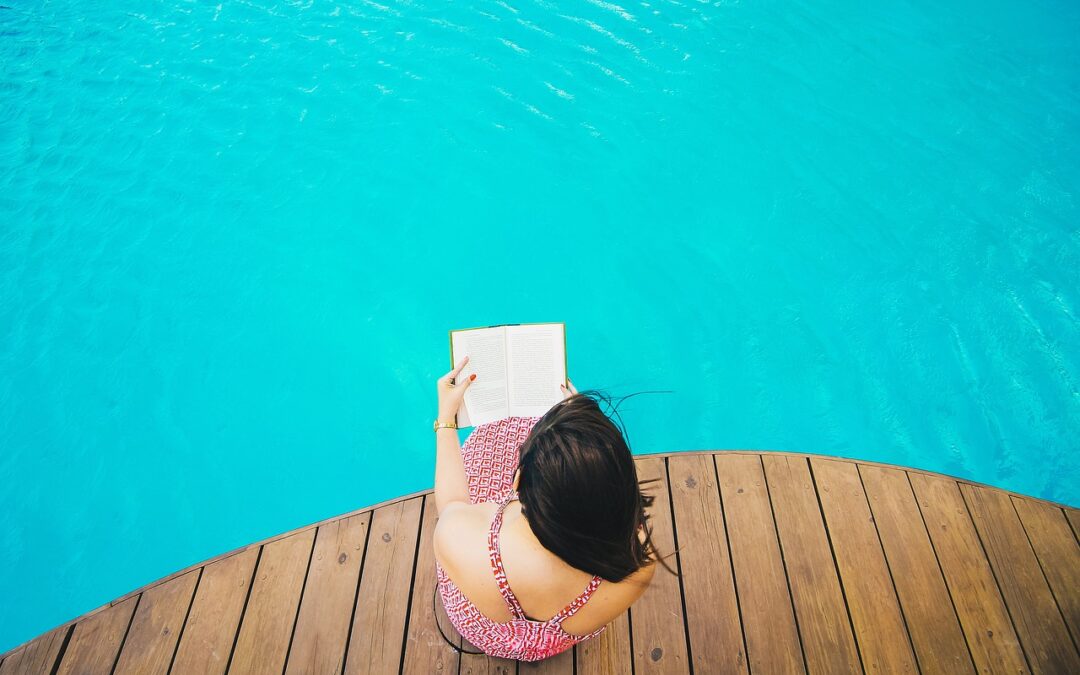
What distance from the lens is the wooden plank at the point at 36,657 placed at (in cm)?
159

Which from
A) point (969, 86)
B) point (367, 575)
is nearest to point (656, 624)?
point (367, 575)

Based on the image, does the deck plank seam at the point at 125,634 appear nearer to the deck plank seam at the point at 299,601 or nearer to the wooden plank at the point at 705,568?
the deck plank seam at the point at 299,601

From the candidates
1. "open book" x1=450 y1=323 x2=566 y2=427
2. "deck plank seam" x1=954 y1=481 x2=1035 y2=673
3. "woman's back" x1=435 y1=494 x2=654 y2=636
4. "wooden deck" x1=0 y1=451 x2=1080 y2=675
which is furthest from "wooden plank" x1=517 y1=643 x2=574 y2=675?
"deck plank seam" x1=954 y1=481 x2=1035 y2=673

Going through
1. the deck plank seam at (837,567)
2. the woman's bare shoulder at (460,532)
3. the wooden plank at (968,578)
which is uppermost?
the woman's bare shoulder at (460,532)

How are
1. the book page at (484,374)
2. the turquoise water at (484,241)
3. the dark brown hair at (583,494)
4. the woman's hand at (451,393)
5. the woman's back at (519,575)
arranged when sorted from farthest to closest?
the turquoise water at (484,241), the book page at (484,374), the woman's hand at (451,393), the woman's back at (519,575), the dark brown hair at (583,494)

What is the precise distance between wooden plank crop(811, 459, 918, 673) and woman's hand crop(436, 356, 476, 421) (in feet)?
3.88

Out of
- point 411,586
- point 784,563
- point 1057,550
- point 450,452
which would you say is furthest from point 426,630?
point 1057,550

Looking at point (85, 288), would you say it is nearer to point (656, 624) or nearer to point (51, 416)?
point (51, 416)

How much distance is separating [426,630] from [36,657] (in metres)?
1.08

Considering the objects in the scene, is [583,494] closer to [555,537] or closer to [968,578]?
[555,537]

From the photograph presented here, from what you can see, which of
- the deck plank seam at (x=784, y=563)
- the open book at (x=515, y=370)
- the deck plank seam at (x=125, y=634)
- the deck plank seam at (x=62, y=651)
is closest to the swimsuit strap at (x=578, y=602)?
the open book at (x=515, y=370)

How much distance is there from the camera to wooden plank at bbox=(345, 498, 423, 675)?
61.8 inches

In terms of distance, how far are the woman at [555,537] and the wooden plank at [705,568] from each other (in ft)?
1.56

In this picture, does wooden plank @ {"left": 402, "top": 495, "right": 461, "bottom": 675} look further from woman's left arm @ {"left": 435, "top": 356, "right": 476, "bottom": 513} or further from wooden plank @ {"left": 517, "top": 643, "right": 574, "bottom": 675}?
woman's left arm @ {"left": 435, "top": 356, "right": 476, "bottom": 513}
